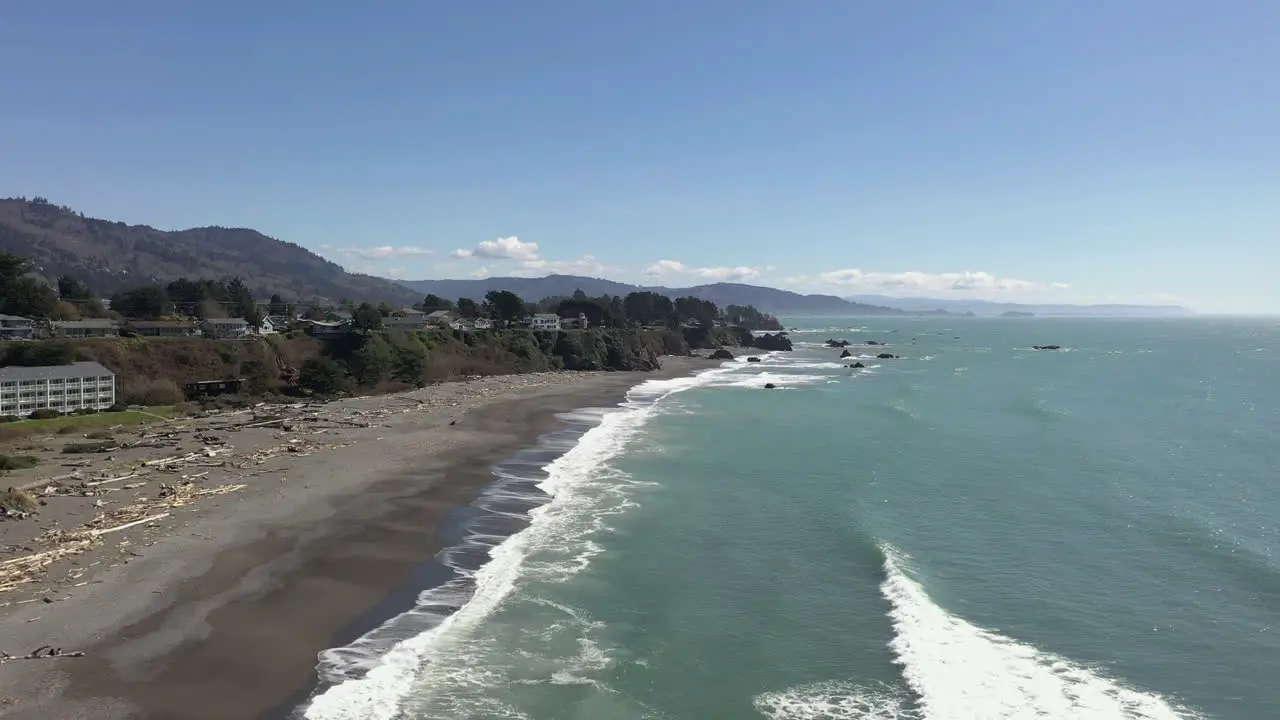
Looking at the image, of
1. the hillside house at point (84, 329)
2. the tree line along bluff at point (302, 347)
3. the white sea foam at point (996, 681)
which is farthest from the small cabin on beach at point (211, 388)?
the white sea foam at point (996, 681)

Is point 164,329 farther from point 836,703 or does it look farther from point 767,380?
point 836,703

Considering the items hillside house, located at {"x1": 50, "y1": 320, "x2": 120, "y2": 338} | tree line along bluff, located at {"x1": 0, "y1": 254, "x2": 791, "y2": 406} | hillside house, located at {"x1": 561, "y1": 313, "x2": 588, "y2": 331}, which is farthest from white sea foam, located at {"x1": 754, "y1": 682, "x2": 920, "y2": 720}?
hillside house, located at {"x1": 561, "y1": 313, "x2": 588, "y2": 331}

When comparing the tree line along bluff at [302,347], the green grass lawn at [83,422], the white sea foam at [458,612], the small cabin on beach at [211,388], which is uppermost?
the tree line along bluff at [302,347]

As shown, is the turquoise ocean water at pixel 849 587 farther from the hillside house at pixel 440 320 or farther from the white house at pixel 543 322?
the white house at pixel 543 322

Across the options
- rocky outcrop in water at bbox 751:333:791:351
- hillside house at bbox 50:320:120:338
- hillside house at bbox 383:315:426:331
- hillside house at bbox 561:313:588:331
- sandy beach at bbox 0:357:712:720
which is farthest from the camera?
rocky outcrop in water at bbox 751:333:791:351

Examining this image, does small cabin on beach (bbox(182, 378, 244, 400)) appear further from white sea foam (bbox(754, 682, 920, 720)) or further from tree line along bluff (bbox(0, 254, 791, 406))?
white sea foam (bbox(754, 682, 920, 720))

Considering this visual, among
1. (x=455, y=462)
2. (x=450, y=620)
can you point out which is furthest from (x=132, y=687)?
(x=455, y=462)

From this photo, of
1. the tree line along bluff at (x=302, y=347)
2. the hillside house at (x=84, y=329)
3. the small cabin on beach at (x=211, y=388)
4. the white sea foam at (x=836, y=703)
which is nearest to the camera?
the white sea foam at (x=836, y=703)
